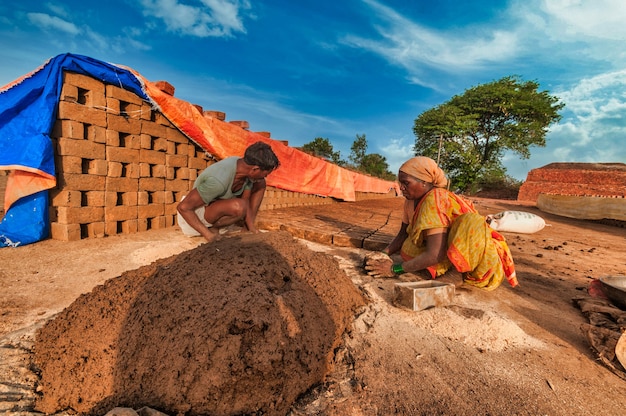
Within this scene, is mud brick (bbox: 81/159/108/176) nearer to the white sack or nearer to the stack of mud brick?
the stack of mud brick

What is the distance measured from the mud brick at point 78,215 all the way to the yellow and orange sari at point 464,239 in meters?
3.16

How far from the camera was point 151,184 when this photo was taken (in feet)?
12.0

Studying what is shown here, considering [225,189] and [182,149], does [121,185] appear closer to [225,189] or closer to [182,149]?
[182,149]

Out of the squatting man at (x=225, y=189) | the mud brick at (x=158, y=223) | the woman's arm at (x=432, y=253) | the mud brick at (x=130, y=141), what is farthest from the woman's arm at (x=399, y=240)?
the mud brick at (x=130, y=141)

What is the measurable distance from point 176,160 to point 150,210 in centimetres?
75

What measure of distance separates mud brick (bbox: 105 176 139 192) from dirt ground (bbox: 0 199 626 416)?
2.81 feet

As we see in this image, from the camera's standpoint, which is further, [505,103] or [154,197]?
[505,103]

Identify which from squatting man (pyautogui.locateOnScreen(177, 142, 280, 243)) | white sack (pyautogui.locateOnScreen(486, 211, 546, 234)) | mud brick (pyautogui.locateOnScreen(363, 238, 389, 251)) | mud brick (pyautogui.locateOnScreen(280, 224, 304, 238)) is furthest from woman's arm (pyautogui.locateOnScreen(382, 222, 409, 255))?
white sack (pyautogui.locateOnScreen(486, 211, 546, 234))

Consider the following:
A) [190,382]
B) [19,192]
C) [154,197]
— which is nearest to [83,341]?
[190,382]

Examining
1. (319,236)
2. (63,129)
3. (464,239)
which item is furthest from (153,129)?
(464,239)

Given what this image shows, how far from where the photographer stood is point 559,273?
114 inches

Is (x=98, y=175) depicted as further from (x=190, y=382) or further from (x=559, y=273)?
(x=559, y=273)

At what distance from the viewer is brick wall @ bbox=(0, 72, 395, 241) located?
2.88 metres

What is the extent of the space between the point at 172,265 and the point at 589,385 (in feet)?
6.61
